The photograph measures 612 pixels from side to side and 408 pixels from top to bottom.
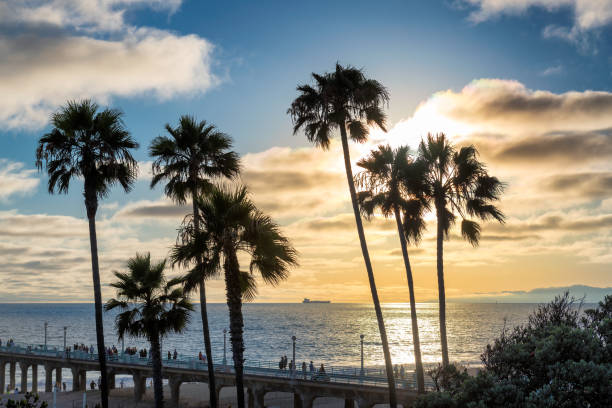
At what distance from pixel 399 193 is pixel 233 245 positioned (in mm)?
11020


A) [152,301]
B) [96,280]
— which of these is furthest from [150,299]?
[96,280]

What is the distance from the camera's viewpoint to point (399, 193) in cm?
2884

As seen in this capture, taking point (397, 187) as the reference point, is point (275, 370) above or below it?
below

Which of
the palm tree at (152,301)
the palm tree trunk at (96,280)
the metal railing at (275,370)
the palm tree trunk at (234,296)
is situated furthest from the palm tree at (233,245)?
the metal railing at (275,370)

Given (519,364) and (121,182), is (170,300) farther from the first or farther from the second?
(519,364)

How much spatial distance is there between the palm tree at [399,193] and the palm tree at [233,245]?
938cm

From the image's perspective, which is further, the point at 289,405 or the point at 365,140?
the point at 289,405

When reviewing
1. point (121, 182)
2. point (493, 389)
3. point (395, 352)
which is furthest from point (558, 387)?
point (395, 352)

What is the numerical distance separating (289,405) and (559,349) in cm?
4686

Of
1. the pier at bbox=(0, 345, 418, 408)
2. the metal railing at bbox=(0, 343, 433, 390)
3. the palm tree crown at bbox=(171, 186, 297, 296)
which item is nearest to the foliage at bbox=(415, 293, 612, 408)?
the palm tree crown at bbox=(171, 186, 297, 296)

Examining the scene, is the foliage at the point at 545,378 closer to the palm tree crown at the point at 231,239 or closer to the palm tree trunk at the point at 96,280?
the palm tree crown at the point at 231,239

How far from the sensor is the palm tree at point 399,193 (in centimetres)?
2811

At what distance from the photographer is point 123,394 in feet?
200

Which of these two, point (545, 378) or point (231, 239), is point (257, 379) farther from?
point (545, 378)
